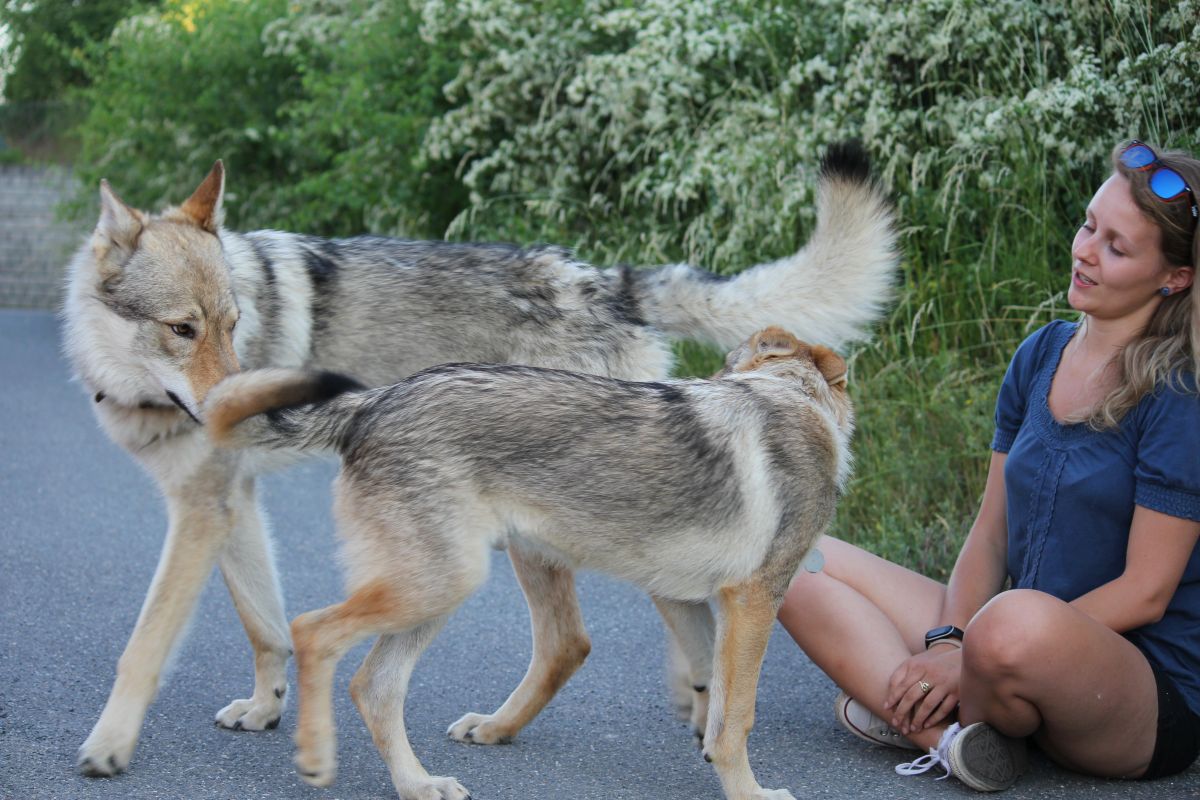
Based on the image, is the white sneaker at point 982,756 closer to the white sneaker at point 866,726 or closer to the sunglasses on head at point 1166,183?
the white sneaker at point 866,726

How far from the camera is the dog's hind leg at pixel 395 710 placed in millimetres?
3211

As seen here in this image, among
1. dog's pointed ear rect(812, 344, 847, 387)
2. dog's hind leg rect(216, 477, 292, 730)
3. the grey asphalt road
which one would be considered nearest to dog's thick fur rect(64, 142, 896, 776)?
dog's hind leg rect(216, 477, 292, 730)

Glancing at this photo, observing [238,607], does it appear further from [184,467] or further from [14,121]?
[14,121]

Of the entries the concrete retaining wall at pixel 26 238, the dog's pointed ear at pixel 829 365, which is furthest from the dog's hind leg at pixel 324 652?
the concrete retaining wall at pixel 26 238

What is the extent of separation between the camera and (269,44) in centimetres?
1256

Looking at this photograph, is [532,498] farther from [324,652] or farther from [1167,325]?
[1167,325]

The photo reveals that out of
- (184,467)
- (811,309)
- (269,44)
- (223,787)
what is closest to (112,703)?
(223,787)

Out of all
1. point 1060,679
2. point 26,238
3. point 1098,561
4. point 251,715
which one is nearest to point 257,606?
point 251,715

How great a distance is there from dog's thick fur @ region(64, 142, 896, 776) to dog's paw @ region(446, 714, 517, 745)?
47cm

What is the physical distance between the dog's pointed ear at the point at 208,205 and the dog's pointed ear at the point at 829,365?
211 centimetres

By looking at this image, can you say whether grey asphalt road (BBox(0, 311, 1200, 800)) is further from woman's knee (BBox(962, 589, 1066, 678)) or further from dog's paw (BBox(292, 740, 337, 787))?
woman's knee (BBox(962, 589, 1066, 678))

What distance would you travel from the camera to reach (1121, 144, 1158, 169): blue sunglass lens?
3240 mm

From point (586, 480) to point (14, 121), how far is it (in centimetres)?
2260

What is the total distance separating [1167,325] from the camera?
3.27 metres
